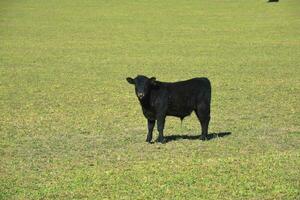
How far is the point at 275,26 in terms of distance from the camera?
179 ft

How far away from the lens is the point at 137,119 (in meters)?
17.0

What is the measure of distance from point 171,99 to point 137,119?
371 centimetres

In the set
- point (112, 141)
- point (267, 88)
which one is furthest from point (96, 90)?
point (112, 141)

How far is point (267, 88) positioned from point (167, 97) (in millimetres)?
10322

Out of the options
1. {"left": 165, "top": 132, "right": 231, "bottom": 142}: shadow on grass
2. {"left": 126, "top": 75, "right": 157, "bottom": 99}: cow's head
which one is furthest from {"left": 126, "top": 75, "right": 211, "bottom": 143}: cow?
A: {"left": 165, "top": 132, "right": 231, "bottom": 142}: shadow on grass

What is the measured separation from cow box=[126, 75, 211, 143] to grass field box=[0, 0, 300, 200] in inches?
21.9

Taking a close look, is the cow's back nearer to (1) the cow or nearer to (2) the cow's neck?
(1) the cow

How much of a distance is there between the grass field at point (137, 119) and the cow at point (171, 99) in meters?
0.56

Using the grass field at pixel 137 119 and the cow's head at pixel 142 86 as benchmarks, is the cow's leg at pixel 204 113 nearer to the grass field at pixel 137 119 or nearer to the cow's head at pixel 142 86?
the grass field at pixel 137 119

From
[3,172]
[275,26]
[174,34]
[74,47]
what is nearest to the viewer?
[3,172]

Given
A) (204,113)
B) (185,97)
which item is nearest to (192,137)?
(204,113)

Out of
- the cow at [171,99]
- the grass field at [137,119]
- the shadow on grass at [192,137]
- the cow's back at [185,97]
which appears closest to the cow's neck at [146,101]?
the cow at [171,99]

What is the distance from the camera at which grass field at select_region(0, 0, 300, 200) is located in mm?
10383

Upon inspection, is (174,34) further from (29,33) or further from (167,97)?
(167,97)
